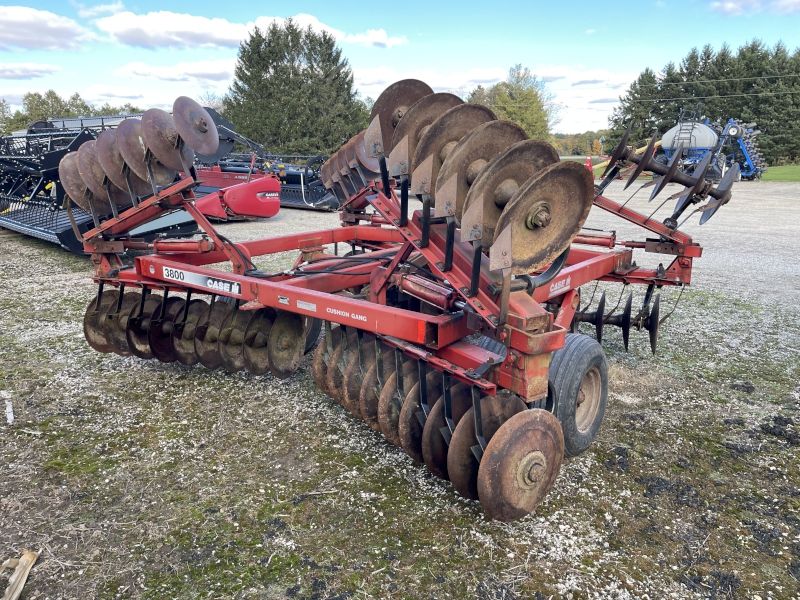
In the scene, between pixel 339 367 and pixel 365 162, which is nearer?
pixel 339 367

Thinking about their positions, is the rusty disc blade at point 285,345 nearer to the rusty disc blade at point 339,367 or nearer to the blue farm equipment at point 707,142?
the rusty disc blade at point 339,367

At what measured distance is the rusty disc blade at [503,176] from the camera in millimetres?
2410

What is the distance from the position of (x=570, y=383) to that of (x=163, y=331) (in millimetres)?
2965

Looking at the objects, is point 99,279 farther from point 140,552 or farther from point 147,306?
point 140,552

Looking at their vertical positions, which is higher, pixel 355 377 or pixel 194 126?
pixel 194 126

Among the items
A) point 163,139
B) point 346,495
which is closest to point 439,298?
→ point 346,495

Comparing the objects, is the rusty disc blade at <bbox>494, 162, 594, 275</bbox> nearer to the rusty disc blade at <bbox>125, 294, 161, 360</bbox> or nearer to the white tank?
the rusty disc blade at <bbox>125, 294, 161, 360</bbox>

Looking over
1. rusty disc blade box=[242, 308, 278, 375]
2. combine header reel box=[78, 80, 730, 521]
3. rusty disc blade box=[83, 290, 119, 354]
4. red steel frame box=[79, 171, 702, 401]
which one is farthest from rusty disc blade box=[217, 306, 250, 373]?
rusty disc blade box=[83, 290, 119, 354]

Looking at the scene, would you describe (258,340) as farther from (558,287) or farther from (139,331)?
(558,287)

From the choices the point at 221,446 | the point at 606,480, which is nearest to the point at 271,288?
the point at 221,446

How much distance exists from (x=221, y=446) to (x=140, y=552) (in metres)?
0.92

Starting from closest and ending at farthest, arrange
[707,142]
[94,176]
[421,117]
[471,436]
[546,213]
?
[546,213] < [471,436] < [421,117] < [94,176] < [707,142]

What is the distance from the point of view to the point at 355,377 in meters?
3.43

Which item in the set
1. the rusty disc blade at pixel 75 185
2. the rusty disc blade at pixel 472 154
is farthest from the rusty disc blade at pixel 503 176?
the rusty disc blade at pixel 75 185
